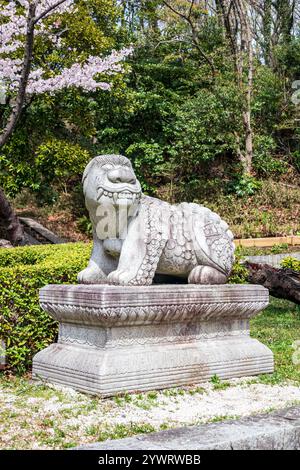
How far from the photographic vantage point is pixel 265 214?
58.3 ft

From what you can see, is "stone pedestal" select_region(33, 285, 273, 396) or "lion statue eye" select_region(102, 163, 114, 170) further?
"lion statue eye" select_region(102, 163, 114, 170)

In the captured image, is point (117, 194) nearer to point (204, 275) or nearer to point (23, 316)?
point (204, 275)

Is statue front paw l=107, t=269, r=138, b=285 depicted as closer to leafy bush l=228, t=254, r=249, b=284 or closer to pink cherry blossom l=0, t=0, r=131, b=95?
leafy bush l=228, t=254, r=249, b=284

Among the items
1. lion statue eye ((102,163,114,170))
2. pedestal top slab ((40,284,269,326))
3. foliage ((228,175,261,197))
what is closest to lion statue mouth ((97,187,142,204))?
lion statue eye ((102,163,114,170))

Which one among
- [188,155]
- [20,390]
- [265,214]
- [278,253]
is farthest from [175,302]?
[188,155]

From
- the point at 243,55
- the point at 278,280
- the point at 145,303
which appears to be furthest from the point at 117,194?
the point at 243,55

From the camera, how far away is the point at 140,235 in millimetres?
5355

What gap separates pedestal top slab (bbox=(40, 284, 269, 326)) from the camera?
16.1 ft

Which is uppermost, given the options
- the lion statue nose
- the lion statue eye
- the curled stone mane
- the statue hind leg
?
the curled stone mane

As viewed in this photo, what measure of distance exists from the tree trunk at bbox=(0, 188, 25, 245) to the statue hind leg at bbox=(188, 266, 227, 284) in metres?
9.75

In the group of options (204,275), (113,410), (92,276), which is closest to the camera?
(113,410)

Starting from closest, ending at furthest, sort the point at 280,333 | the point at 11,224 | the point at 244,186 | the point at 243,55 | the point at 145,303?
the point at 145,303, the point at 280,333, the point at 11,224, the point at 244,186, the point at 243,55

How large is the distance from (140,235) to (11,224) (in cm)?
1032

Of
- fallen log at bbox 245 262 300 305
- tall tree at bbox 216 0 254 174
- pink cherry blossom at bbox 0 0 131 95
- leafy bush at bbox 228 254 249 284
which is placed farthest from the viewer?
tall tree at bbox 216 0 254 174
